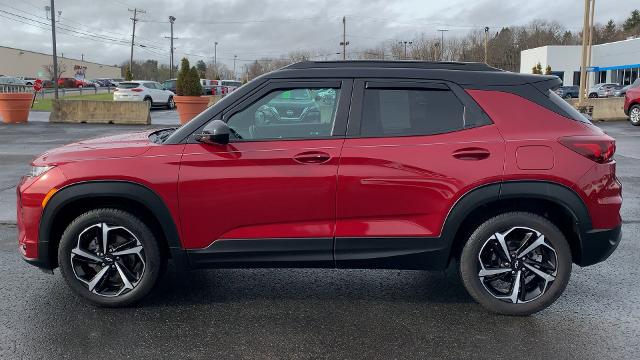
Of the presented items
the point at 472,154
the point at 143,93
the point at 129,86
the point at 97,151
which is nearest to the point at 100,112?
the point at 143,93

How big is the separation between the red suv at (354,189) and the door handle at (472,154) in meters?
0.01

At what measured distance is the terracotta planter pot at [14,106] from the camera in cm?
1964

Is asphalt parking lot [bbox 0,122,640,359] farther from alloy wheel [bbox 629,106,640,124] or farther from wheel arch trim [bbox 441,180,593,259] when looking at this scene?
alloy wheel [bbox 629,106,640,124]

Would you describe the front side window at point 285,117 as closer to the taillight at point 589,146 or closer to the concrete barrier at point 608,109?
the taillight at point 589,146

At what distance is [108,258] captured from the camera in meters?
3.94

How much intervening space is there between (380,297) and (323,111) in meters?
1.52

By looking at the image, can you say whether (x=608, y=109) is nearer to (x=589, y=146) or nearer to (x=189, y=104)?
(x=189, y=104)

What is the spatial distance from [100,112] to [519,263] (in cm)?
1958

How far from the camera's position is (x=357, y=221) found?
377 cm

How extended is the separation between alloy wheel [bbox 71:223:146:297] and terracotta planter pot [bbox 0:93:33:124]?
18468mm

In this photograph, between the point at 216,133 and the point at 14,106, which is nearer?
the point at 216,133

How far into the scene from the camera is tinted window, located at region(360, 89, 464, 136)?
3811mm

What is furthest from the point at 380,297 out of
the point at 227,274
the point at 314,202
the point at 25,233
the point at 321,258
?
the point at 25,233

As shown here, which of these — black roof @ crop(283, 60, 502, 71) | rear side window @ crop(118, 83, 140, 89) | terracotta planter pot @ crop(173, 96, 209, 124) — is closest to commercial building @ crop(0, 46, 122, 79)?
rear side window @ crop(118, 83, 140, 89)
